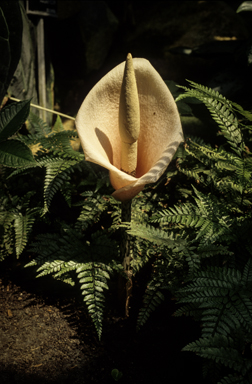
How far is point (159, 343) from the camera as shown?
1.69m

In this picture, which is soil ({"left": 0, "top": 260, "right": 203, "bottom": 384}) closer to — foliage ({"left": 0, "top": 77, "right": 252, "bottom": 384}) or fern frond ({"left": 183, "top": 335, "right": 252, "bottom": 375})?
foliage ({"left": 0, "top": 77, "right": 252, "bottom": 384})

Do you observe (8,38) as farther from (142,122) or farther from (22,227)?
(22,227)

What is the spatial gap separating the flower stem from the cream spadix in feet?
1.00

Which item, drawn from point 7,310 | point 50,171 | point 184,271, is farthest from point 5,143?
point 184,271

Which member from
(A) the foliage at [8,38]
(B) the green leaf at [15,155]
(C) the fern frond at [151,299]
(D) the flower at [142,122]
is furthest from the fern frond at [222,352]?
(A) the foliage at [8,38]

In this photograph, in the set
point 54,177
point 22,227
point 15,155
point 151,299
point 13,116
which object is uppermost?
point 13,116

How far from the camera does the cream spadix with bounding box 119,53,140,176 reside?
4.00 feet

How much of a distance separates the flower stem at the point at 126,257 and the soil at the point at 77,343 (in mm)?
129

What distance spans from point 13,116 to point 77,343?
4.50 ft

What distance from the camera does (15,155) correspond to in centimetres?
143

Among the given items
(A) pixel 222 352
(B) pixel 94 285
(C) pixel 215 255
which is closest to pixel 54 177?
(B) pixel 94 285

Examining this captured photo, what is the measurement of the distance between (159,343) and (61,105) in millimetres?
3474

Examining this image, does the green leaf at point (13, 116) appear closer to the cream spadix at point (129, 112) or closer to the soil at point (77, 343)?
the cream spadix at point (129, 112)

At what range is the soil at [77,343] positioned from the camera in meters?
1.50
